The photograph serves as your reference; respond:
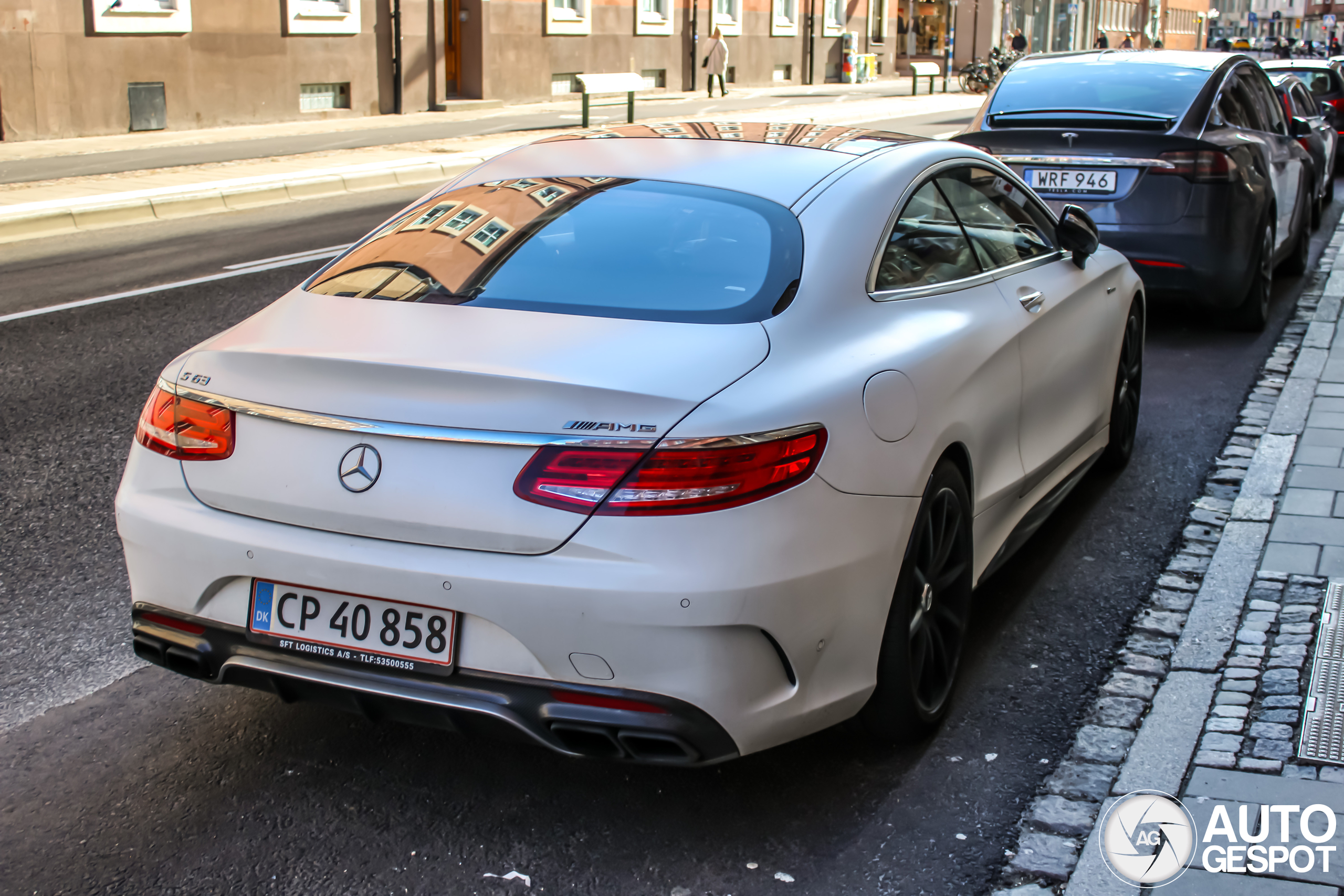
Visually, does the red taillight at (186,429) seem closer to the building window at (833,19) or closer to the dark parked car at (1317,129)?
the dark parked car at (1317,129)

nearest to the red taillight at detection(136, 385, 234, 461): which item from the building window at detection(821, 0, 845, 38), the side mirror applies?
the side mirror

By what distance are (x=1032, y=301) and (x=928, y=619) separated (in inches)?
51.2

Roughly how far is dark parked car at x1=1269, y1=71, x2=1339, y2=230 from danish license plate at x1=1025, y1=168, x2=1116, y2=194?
17.8 ft

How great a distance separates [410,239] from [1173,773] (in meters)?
2.38

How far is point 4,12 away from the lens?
1817 cm

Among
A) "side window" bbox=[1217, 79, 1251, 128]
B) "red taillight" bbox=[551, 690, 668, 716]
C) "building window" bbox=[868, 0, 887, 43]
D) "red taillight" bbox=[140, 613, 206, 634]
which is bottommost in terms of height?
"red taillight" bbox=[551, 690, 668, 716]

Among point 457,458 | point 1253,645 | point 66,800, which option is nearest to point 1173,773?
point 1253,645

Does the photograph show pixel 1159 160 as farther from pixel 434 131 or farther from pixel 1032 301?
pixel 434 131

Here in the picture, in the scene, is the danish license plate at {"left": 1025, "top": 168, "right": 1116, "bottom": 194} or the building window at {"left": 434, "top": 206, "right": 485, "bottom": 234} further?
the danish license plate at {"left": 1025, "top": 168, "right": 1116, "bottom": 194}

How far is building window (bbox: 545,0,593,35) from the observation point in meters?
29.6

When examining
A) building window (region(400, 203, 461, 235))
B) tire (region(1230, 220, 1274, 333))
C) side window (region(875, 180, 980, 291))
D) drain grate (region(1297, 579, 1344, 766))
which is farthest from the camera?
tire (region(1230, 220, 1274, 333))

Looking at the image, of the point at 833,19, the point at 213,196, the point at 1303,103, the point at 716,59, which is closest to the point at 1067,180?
the point at 1303,103

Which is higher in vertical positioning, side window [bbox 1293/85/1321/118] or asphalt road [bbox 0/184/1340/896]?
side window [bbox 1293/85/1321/118]

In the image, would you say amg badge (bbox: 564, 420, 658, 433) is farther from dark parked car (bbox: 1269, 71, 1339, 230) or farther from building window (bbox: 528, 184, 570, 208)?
dark parked car (bbox: 1269, 71, 1339, 230)
